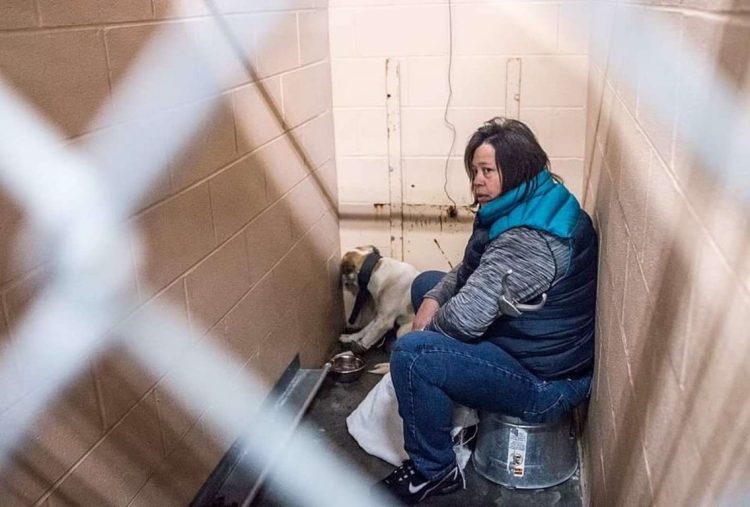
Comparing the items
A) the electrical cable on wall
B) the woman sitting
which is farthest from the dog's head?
the woman sitting

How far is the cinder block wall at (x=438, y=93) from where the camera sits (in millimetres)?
2863

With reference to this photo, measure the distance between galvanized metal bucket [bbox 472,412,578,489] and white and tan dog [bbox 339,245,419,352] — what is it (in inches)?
33.6

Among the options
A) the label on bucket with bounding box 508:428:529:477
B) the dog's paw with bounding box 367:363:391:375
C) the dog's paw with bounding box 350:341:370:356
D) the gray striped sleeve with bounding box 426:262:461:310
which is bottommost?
the dog's paw with bounding box 367:363:391:375

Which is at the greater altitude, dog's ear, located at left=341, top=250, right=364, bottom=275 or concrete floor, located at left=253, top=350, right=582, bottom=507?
dog's ear, located at left=341, top=250, right=364, bottom=275

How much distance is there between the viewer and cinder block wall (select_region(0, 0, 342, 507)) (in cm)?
134

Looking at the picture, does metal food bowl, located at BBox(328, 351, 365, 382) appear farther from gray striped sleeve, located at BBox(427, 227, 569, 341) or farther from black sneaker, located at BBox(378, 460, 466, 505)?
gray striped sleeve, located at BBox(427, 227, 569, 341)

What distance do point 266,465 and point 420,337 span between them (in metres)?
0.66

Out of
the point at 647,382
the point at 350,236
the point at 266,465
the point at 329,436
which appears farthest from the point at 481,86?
the point at 647,382

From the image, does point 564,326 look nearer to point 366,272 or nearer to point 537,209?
point 537,209

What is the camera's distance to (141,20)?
1653mm

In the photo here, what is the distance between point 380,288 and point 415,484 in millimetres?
1088

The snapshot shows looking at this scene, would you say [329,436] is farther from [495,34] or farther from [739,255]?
[739,255]

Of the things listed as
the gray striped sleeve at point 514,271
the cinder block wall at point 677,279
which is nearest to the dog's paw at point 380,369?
Answer: the gray striped sleeve at point 514,271

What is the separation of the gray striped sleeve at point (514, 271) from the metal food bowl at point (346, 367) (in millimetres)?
912
